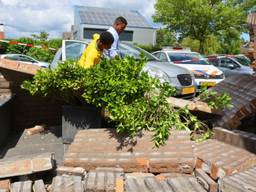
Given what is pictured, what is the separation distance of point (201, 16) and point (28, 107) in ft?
83.9

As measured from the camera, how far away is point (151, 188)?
144 inches

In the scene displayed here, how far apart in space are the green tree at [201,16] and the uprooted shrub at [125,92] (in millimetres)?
26080

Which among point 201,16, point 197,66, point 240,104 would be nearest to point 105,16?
point 201,16

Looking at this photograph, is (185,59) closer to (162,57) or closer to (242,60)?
(162,57)

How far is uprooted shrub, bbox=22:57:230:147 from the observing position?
4582mm

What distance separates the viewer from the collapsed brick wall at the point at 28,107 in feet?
21.4

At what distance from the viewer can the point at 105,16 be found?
159 ft

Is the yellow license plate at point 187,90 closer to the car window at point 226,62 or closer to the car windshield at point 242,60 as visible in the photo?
the car window at point 226,62

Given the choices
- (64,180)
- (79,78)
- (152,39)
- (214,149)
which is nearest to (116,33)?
(79,78)

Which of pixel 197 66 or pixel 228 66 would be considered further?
pixel 228 66

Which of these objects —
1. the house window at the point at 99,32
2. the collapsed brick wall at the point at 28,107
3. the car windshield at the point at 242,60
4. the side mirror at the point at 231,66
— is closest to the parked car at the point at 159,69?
the collapsed brick wall at the point at 28,107

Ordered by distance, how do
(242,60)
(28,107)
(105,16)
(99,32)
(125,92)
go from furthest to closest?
(105,16), (99,32), (242,60), (28,107), (125,92)

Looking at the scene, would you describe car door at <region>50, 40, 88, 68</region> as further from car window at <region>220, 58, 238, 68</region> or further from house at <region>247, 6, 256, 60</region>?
car window at <region>220, 58, 238, 68</region>

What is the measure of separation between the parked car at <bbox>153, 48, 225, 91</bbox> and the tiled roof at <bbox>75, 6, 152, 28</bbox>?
32.0 m
